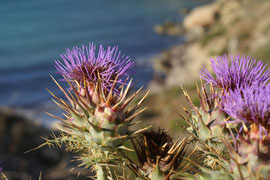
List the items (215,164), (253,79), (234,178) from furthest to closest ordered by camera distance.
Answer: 1. (253,79)
2. (215,164)
3. (234,178)

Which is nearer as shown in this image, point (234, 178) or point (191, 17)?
point (234, 178)

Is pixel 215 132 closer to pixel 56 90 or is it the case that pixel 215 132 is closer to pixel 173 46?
pixel 56 90

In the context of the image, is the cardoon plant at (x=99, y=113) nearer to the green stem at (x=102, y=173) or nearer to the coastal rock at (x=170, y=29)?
the green stem at (x=102, y=173)

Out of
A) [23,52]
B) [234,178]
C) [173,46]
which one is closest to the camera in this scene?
[234,178]

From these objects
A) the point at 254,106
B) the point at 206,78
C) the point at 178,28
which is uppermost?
the point at 178,28

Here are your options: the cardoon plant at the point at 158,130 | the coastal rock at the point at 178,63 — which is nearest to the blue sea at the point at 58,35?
the coastal rock at the point at 178,63

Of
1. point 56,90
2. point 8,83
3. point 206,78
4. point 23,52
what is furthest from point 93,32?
point 206,78

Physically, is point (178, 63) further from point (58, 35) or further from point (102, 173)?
point (102, 173)
